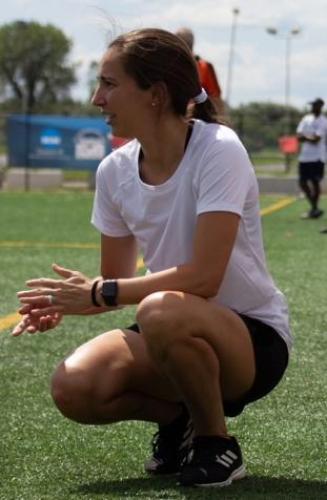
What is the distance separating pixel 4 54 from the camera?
7144cm

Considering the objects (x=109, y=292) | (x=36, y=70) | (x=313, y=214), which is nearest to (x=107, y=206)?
(x=109, y=292)

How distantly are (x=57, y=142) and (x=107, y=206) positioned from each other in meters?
23.2

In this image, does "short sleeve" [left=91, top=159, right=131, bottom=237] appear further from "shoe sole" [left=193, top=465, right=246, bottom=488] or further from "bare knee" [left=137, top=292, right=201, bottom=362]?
"shoe sole" [left=193, top=465, right=246, bottom=488]

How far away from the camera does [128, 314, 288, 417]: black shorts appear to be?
150 inches

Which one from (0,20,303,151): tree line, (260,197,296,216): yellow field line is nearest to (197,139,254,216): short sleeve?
(260,197,296,216): yellow field line

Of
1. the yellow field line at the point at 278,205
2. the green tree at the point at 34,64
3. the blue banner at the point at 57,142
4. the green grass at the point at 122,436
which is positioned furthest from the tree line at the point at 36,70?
the green grass at the point at 122,436

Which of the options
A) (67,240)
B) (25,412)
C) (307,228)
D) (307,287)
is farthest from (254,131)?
(25,412)

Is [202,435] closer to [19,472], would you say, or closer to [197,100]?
[19,472]

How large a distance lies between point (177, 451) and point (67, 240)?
902cm

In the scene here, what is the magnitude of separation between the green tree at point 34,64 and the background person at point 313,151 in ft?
153

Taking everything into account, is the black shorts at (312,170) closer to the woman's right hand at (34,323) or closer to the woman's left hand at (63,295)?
the woman's right hand at (34,323)

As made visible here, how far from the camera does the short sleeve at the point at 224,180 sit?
364 cm

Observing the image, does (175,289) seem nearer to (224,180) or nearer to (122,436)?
(224,180)

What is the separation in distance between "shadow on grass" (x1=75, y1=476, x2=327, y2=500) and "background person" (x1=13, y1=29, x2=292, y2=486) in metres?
0.06
